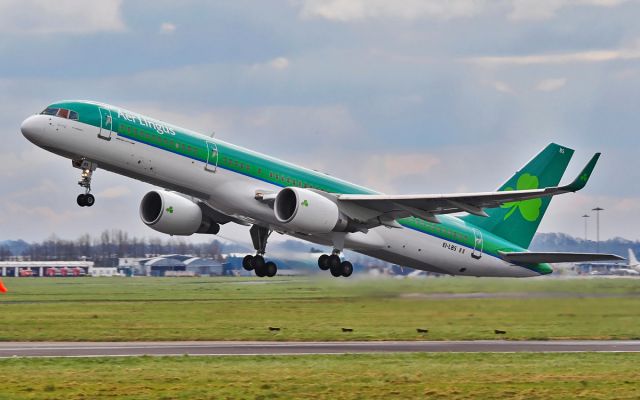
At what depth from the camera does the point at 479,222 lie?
4988 cm

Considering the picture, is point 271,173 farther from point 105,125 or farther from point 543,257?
point 543,257

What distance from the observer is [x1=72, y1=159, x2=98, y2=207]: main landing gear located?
36281mm

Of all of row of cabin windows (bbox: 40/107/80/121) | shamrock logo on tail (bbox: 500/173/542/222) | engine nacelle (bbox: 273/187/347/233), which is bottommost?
engine nacelle (bbox: 273/187/347/233)

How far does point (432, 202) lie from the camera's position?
4094cm

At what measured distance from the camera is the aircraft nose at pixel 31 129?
35.6 meters

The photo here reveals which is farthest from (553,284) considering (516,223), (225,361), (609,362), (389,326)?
(225,361)

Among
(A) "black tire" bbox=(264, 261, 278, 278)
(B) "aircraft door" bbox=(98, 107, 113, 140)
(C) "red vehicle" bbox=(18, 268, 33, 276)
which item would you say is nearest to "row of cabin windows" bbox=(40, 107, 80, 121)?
(B) "aircraft door" bbox=(98, 107, 113, 140)

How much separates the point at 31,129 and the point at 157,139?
14.4 feet

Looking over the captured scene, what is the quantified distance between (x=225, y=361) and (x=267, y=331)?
12752 mm

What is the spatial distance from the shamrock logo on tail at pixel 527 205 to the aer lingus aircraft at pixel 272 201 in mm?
1137

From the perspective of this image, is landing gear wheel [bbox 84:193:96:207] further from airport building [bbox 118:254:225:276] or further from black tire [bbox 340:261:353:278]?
airport building [bbox 118:254:225:276]

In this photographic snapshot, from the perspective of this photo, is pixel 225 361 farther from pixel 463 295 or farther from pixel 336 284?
pixel 463 295

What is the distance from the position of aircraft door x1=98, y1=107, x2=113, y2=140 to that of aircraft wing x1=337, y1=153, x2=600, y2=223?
961 cm

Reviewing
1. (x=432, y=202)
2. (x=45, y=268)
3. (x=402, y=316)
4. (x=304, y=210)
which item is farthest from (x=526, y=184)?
(x=45, y=268)
